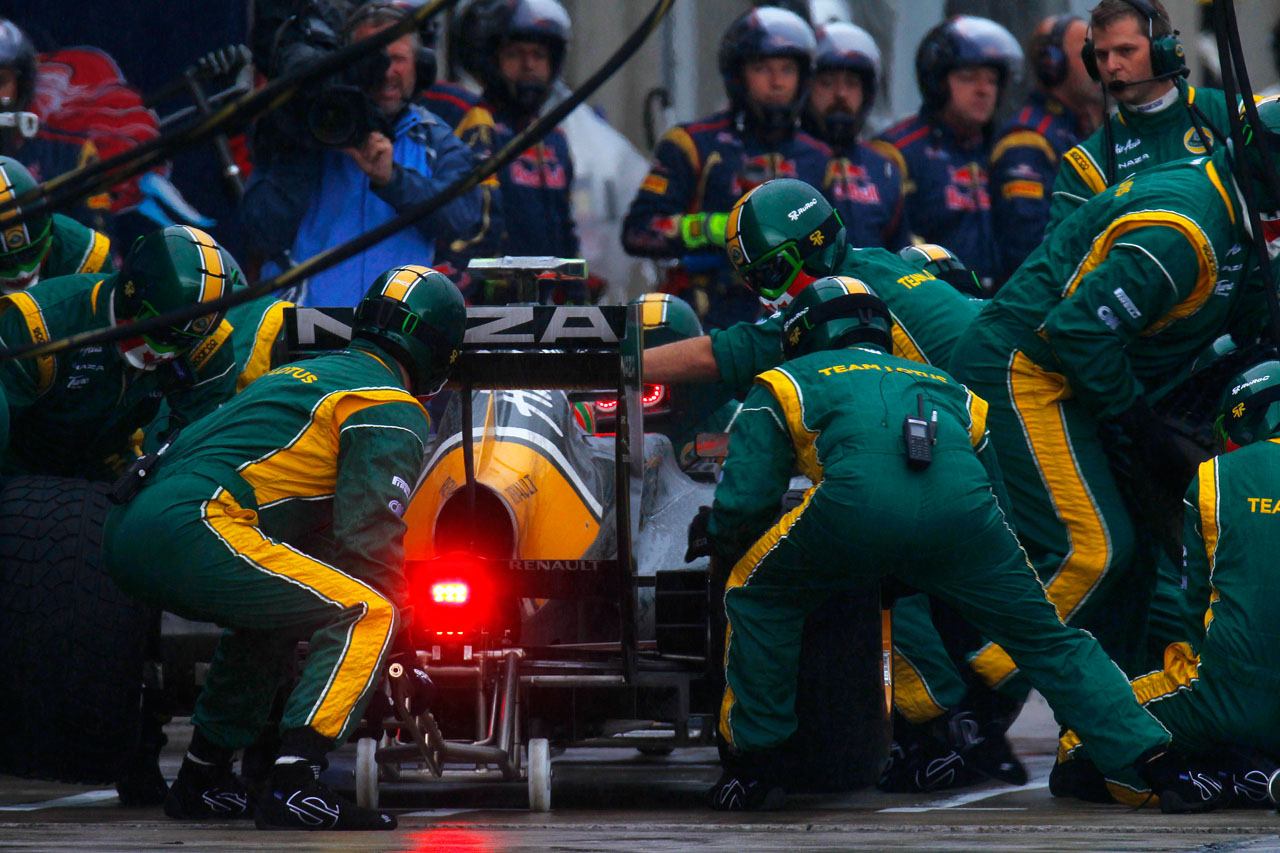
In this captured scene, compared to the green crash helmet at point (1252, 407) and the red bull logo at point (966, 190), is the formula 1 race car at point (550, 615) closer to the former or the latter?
the green crash helmet at point (1252, 407)

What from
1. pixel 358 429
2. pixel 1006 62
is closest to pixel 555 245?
pixel 1006 62

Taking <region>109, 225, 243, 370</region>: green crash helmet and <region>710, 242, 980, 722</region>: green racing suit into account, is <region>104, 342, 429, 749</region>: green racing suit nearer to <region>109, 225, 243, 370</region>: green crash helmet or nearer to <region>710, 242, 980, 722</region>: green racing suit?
<region>109, 225, 243, 370</region>: green crash helmet

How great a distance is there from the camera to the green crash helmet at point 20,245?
7020 mm

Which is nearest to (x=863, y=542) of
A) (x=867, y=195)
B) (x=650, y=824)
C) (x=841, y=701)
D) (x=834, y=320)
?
(x=841, y=701)

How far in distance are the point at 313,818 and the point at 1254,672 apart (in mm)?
2576

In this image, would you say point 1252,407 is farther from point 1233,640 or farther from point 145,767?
point 145,767

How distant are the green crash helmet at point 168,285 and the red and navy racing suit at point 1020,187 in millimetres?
5481

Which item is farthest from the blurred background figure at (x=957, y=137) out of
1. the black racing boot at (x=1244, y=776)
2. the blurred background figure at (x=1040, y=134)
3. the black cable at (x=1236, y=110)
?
the black cable at (x=1236, y=110)

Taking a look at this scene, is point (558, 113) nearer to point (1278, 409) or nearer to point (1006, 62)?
point (1278, 409)

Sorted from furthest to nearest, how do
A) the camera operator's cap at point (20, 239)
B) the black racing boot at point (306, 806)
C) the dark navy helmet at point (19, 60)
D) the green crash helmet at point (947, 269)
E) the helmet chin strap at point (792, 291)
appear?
the dark navy helmet at point (19, 60), the green crash helmet at point (947, 269), the camera operator's cap at point (20, 239), the helmet chin strap at point (792, 291), the black racing boot at point (306, 806)

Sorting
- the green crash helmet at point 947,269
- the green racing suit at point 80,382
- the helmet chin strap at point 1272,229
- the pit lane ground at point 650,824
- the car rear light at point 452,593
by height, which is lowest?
the pit lane ground at point 650,824

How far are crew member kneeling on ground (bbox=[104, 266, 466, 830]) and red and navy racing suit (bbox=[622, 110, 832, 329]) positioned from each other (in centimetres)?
429

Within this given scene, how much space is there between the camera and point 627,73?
42.2 ft

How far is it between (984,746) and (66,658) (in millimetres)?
2882
